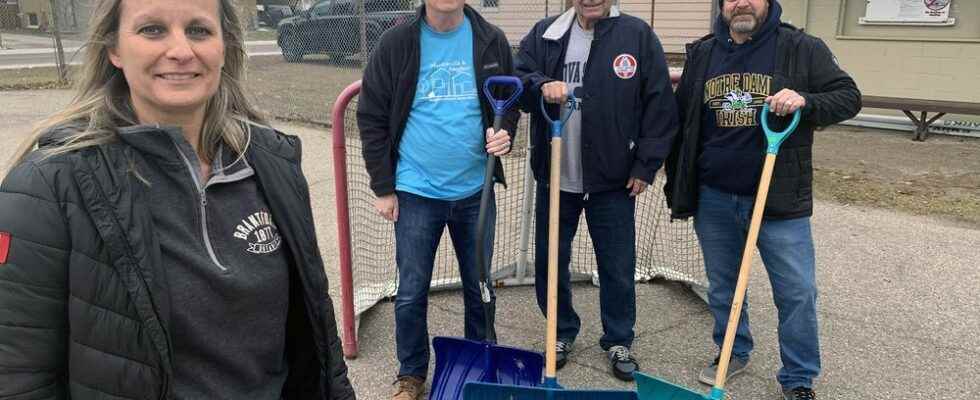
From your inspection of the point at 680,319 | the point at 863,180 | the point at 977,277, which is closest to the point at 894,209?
the point at 863,180

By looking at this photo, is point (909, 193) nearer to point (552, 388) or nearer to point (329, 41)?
point (552, 388)

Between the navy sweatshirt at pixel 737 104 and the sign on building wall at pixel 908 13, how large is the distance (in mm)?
7853

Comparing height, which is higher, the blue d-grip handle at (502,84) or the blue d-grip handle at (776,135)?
the blue d-grip handle at (502,84)

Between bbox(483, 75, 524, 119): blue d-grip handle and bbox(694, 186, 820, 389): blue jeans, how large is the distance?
1.02 m

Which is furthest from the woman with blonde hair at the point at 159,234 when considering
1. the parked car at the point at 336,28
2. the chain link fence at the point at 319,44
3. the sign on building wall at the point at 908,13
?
the sign on building wall at the point at 908,13

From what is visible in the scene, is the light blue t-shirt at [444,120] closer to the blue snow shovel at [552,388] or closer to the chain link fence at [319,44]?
the blue snow shovel at [552,388]

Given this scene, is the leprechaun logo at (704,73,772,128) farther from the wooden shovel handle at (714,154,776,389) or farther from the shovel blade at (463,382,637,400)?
the shovel blade at (463,382,637,400)

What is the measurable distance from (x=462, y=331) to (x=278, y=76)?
1083cm

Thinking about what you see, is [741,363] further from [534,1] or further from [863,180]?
[534,1]

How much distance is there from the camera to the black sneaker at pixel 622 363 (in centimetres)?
359

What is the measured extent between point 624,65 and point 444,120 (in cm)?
87

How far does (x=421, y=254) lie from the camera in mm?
3199

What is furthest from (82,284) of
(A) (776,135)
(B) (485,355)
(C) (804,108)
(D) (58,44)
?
(D) (58,44)

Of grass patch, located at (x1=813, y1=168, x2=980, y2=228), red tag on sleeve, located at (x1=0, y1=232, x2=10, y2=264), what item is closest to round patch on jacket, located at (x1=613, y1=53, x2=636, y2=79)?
red tag on sleeve, located at (x1=0, y1=232, x2=10, y2=264)
